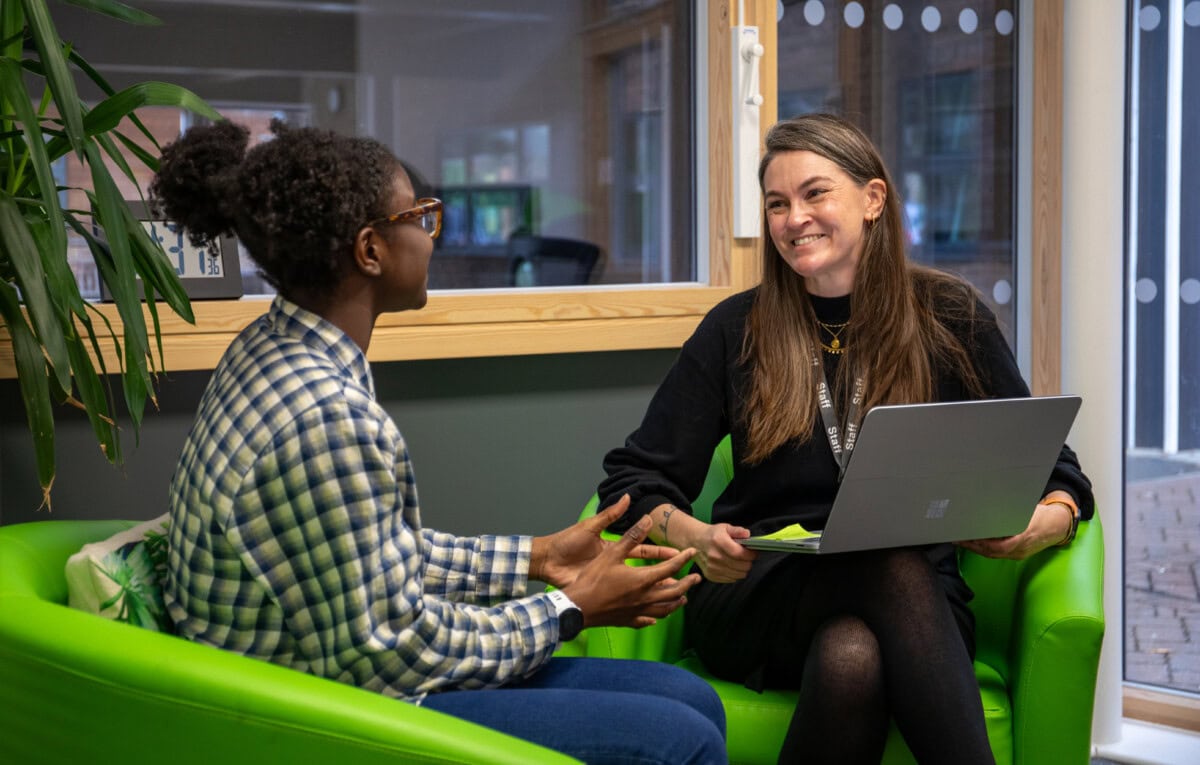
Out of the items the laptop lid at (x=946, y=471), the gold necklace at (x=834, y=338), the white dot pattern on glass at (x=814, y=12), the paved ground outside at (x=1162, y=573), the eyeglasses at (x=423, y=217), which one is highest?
the white dot pattern on glass at (x=814, y=12)

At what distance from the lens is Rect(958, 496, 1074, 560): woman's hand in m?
2.08

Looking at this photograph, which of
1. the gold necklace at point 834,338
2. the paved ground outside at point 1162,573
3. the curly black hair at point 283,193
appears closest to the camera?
the curly black hair at point 283,193

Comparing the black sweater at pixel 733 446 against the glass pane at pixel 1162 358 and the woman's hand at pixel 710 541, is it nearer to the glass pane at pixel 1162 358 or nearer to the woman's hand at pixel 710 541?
the woman's hand at pixel 710 541

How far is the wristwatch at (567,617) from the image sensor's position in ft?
5.22

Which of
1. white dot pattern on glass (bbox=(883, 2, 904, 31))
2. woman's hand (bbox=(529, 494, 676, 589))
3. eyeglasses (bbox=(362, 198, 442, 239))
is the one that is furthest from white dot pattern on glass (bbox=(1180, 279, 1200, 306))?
eyeglasses (bbox=(362, 198, 442, 239))

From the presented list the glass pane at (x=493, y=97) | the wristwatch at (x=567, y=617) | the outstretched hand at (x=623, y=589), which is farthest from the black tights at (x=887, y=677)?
the glass pane at (x=493, y=97)

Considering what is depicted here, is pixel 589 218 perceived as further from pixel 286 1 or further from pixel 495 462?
pixel 286 1

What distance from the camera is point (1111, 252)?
283 centimetres

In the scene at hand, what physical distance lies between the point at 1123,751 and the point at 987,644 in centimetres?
88

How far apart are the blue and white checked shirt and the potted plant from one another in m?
0.30

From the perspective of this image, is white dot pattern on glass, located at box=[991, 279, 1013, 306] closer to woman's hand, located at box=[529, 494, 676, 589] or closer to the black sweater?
the black sweater

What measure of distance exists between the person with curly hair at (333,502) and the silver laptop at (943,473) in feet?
1.19

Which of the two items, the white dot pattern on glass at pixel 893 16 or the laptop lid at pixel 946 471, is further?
the white dot pattern on glass at pixel 893 16

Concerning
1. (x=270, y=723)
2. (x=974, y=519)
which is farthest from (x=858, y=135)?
(x=270, y=723)
